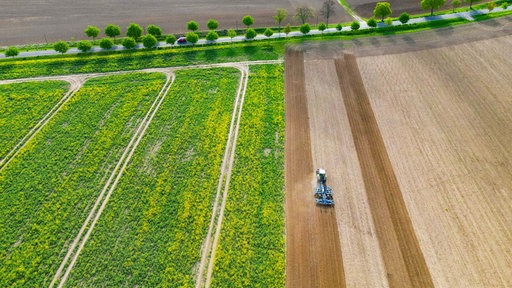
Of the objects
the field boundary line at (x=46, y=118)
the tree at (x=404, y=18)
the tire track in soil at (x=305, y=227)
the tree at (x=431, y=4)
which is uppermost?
the tree at (x=431, y=4)

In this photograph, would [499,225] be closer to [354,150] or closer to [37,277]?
[354,150]

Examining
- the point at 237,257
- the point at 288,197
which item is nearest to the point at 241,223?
the point at 237,257

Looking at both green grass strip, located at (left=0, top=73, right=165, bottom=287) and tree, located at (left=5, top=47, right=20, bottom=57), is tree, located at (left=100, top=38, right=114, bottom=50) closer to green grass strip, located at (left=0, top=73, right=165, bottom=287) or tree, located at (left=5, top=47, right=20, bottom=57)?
green grass strip, located at (left=0, top=73, right=165, bottom=287)

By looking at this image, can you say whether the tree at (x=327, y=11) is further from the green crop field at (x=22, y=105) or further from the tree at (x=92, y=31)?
the green crop field at (x=22, y=105)

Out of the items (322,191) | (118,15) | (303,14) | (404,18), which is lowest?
(322,191)

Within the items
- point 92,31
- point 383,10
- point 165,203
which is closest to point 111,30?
point 92,31

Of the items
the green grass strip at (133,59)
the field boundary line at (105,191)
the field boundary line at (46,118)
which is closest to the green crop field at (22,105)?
the field boundary line at (46,118)

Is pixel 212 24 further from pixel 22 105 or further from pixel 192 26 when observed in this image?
pixel 22 105
